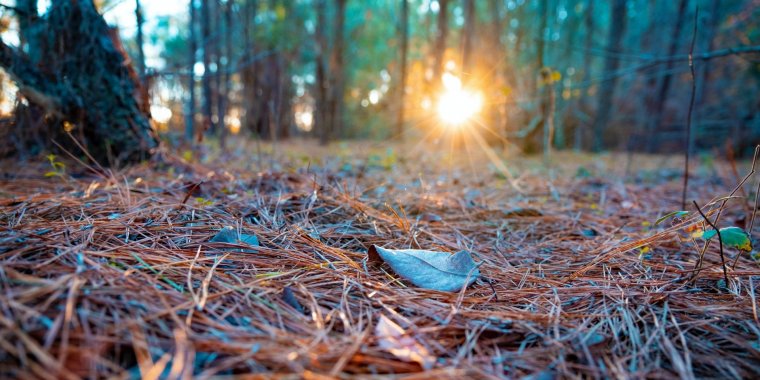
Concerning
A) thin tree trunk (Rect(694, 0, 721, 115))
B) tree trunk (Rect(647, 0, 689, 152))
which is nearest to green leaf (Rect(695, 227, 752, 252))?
thin tree trunk (Rect(694, 0, 721, 115))

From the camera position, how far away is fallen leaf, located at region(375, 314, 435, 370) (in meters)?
0.85

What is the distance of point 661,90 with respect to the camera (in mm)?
9062

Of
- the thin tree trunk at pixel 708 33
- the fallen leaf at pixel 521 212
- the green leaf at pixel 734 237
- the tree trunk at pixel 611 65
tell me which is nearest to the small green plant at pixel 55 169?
the fallen leaf at pixel 521 212

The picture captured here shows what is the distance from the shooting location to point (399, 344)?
35.7 inches

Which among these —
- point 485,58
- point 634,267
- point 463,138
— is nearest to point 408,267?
point 634,267

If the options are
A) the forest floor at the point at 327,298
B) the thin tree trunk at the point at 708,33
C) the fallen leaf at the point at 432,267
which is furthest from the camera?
the thin tree trunk at the point at 708,33

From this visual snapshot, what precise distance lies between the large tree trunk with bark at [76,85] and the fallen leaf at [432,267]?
2.72 metres

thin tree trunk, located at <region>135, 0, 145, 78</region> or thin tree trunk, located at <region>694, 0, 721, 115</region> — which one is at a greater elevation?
thin tree trunk, located at <region>694, 0, 721, 115</region>

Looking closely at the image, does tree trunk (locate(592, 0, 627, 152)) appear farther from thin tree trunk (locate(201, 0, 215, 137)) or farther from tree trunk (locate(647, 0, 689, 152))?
thin tree trunk (locate(201, 0, 215, 137))

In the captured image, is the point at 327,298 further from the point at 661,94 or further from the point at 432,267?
the point at 661,94

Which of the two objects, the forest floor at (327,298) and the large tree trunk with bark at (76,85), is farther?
the large tree trunk with bark at (76,85)

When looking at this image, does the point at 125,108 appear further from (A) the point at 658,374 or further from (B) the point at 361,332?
(A) the point at 658,374

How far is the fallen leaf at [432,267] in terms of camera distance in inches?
50.5

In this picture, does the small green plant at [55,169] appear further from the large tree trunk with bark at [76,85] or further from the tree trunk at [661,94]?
the tree trunk at [661,94]
